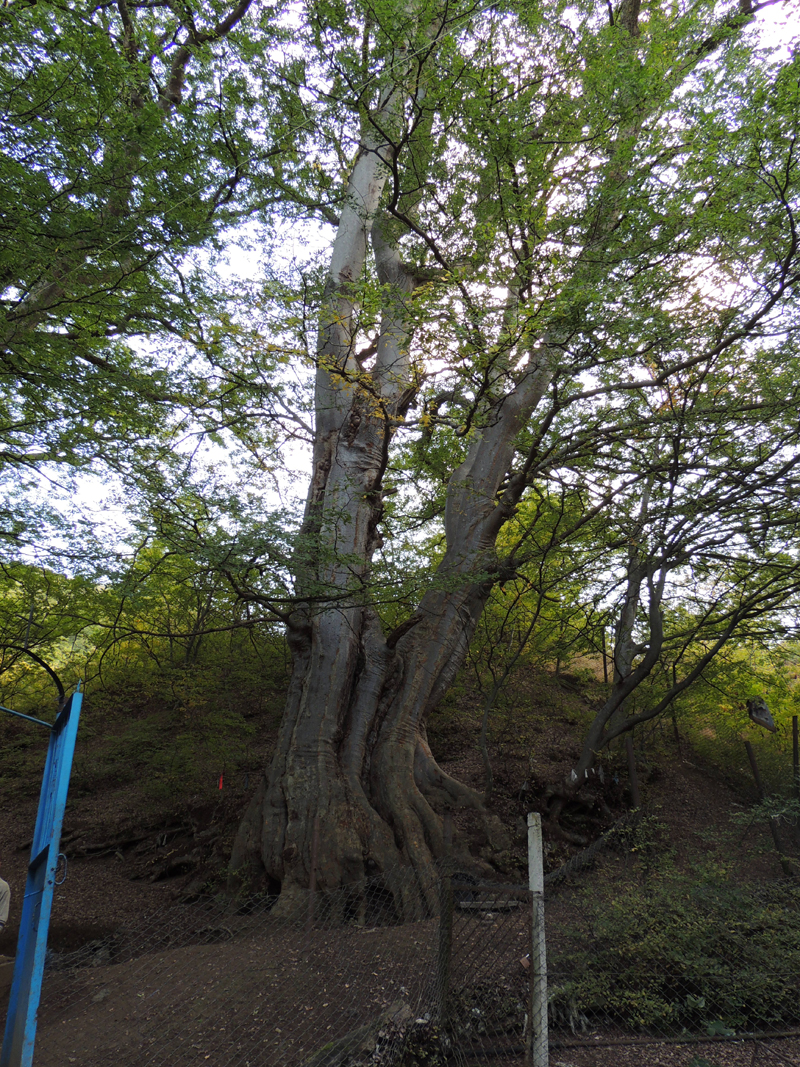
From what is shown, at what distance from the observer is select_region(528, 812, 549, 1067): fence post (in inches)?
102

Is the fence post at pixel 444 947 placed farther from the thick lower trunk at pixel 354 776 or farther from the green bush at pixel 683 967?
the thick lower trunk at pixel 354 776

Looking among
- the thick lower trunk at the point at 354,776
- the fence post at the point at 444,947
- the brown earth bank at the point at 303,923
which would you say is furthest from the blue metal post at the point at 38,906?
the thick lower trunk at the point at 354,776

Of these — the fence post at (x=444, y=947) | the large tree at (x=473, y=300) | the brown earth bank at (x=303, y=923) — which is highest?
the large tree at (x=473, y=300)

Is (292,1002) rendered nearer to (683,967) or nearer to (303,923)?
(303,923)

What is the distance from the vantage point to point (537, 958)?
8.98 ft

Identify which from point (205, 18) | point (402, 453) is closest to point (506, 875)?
point (402, 453)

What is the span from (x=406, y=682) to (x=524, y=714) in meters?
3.47

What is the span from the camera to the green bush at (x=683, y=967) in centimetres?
347

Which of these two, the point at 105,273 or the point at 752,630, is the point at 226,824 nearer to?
the point at 105,273

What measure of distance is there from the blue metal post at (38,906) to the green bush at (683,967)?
2.78 meters

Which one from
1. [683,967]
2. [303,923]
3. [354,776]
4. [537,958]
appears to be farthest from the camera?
[354,776]

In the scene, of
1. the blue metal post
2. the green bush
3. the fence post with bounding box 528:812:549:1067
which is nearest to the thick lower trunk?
the green bush

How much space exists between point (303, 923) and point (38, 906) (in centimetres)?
328

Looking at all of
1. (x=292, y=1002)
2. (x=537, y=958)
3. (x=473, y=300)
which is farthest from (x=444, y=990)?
(x=473, y=300)
